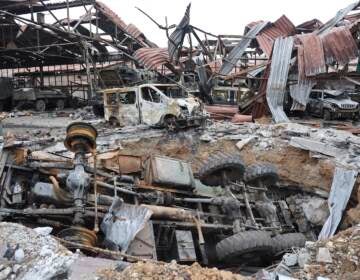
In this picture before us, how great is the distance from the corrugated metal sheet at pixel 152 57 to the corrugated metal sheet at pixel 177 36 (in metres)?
0.47

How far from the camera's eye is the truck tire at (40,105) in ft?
78.8

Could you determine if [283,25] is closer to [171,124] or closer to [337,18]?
[337,18]

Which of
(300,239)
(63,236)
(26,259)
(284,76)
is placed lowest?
(300,239)

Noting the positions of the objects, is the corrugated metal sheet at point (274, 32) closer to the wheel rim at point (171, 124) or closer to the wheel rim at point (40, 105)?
the wheel rim at point (171, 124)

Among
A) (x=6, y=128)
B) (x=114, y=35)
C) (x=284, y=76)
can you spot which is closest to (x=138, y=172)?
(x=6, y=128)

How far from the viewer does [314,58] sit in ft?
57.7

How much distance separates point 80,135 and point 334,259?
12.9 ft

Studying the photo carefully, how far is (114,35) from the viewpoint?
23.1 metres

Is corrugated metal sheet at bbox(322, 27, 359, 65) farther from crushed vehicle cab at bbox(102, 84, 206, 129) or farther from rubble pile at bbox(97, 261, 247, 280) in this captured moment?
rubble pile at bbox(97, 261, 247, 280)

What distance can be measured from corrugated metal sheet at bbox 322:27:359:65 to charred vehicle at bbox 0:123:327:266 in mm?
10770

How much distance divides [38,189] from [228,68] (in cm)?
1419

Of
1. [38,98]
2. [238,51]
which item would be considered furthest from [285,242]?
[38,98]

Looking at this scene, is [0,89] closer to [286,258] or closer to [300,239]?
[300,239]

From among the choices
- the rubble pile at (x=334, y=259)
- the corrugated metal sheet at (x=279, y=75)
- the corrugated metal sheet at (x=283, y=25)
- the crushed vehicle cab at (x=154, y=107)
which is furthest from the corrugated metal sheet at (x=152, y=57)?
the rubble pile at (x=334, y=259)
